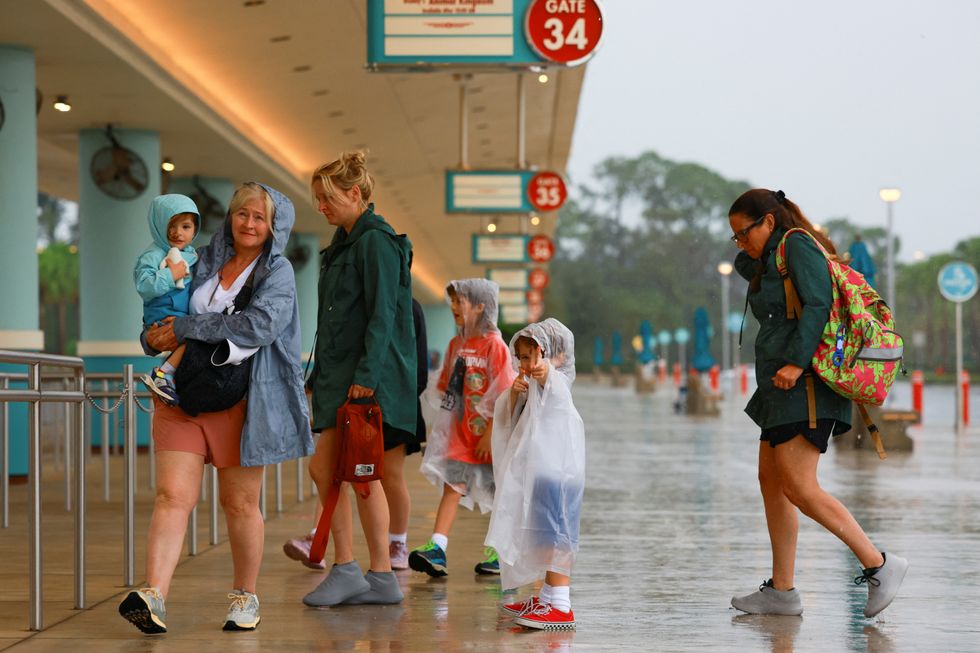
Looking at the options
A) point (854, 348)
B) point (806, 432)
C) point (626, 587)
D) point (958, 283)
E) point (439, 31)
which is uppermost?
point (439, 31)

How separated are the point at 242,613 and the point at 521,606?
3.83ft

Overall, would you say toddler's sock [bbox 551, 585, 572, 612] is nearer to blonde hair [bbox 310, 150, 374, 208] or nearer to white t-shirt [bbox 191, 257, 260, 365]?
white t-shirt [bbox 191, 257, 260, 365]

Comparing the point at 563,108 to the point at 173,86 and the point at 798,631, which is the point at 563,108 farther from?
the point at 798,631

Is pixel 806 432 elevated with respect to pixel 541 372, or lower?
lower

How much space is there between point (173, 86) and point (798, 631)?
11.0m

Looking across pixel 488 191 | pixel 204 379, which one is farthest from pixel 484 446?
pixel 488 191

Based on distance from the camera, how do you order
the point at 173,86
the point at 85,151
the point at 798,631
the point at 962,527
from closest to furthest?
the point at 798,631 < the point at 962,527 < the point at 173,86 < the point at 85,151

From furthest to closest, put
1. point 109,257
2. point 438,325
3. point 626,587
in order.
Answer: point 438,325
point 109,257
point 626,587

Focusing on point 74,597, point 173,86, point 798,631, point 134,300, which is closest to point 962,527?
point 798,631

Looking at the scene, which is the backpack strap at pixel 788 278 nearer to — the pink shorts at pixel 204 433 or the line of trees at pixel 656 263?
the pink shorts at pixel 204 433

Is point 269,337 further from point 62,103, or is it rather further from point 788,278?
point 62,103

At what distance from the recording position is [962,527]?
9.81 metres

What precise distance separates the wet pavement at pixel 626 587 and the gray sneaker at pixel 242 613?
0.06 metres

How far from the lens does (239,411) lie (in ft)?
19.0
